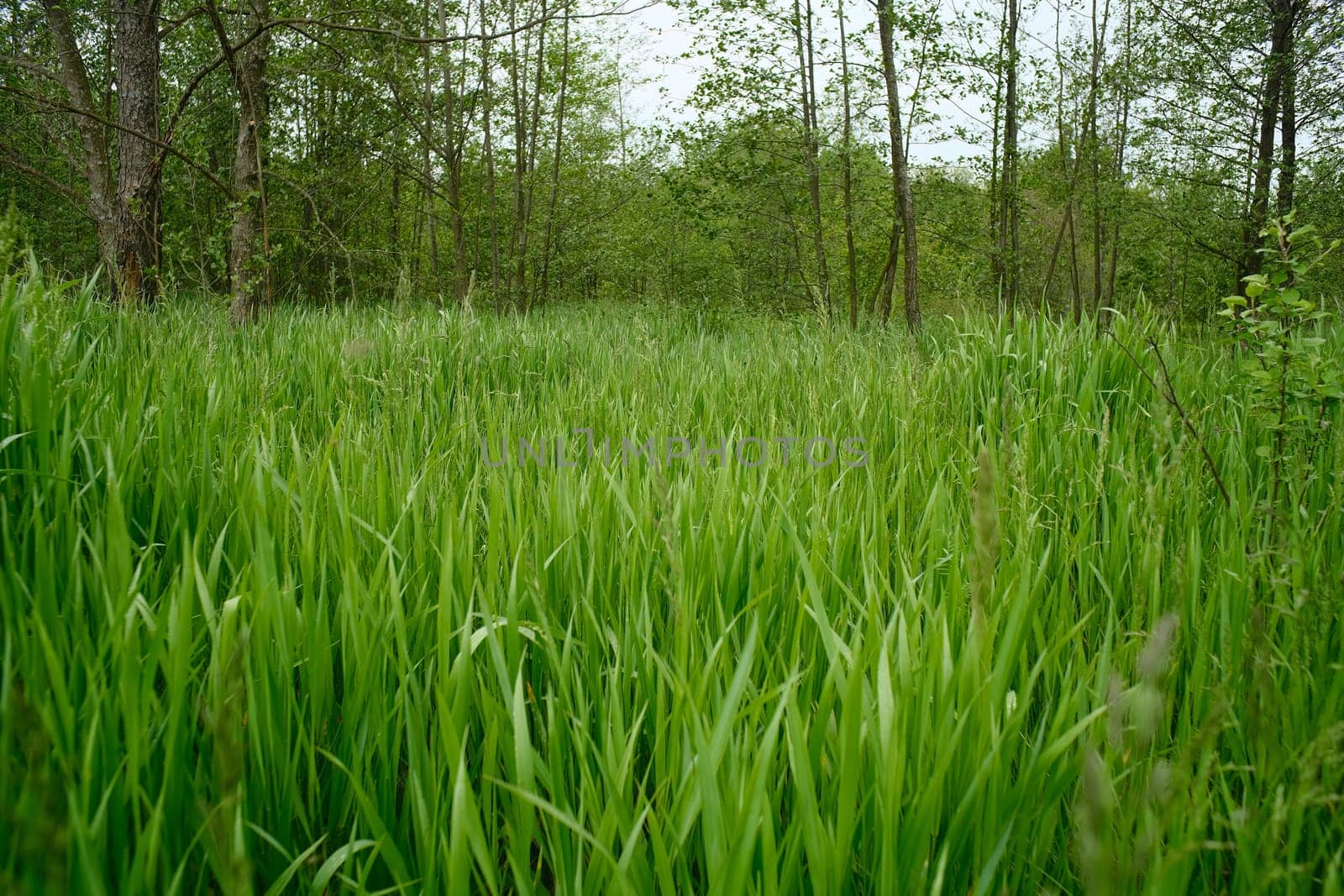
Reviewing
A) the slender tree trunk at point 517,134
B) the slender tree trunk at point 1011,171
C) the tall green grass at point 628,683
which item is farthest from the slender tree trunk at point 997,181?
the tall green grass at point 628,683

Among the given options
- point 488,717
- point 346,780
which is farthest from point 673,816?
point 346,780

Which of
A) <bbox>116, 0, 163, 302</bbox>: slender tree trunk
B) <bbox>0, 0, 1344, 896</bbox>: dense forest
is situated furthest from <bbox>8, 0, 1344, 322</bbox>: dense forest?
<bbox>0, 0, 1344, 896</bbox>: dense forest

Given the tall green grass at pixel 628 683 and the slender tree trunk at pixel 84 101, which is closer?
the tall green grass at pixel 628 683

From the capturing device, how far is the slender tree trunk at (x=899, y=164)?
786 cm

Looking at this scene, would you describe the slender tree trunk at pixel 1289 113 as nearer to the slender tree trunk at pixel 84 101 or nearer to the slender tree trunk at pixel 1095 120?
the slender tree trunk at pixel 1095 120

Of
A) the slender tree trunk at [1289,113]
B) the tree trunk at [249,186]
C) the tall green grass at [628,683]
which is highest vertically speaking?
the slender tree trunk at [1289,113]

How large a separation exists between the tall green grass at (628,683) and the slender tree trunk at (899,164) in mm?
6510

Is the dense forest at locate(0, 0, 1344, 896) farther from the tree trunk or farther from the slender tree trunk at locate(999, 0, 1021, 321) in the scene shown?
the slender tree trunk at locate(999, 0, 1021, 321)

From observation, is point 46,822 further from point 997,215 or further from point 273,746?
point 997,215

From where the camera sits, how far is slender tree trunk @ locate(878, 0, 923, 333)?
7.86m

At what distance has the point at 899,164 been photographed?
26.7ft

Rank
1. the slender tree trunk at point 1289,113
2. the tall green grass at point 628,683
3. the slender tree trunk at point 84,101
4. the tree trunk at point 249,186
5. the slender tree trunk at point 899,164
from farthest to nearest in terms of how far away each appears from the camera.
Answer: the slender tree trunk at point 1289,113 < the slender tree trunk at point 899,164 < the slender tree trunk at point 84,101 < the tree trunk at point 249,186 < the tall green grass at point 628,683

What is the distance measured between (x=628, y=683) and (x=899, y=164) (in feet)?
26.5

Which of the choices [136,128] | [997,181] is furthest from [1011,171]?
[136,128]
